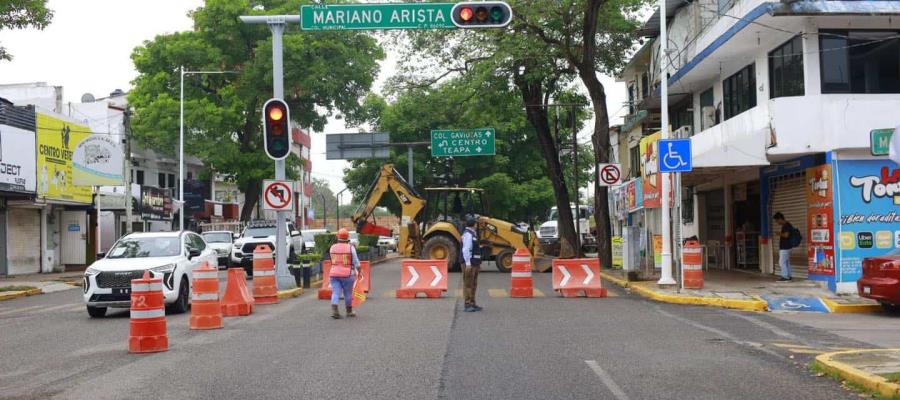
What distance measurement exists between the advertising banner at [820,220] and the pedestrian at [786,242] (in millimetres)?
513

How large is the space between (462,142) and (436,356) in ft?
101

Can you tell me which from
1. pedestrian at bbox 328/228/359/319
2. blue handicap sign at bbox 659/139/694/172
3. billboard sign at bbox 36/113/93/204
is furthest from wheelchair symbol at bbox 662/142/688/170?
billboard sign at bbox 36/113/93/204

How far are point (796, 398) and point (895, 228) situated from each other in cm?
1274

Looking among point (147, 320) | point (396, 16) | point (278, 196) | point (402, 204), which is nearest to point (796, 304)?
point (396, 16)

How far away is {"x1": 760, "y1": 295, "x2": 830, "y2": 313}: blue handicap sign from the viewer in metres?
17.4

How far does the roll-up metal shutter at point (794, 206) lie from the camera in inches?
878

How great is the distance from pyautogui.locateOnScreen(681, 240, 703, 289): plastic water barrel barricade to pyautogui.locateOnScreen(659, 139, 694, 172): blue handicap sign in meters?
1.92

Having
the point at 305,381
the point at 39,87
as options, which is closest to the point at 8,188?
the point at 39,87

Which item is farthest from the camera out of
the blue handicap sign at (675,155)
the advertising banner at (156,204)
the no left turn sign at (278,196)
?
the advertising banner at (156,204)

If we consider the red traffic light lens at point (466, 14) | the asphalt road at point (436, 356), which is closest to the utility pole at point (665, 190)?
the asphalt road at point (436, 356)

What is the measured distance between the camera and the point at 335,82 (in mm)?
45781

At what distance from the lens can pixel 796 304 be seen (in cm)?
1767

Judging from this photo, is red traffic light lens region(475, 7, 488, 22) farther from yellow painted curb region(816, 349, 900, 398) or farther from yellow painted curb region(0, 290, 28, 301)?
yellow painted curb region(0, 290, 28, 301)

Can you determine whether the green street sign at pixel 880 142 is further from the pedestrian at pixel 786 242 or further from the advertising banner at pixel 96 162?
the advertising banner at pixel 96 162
